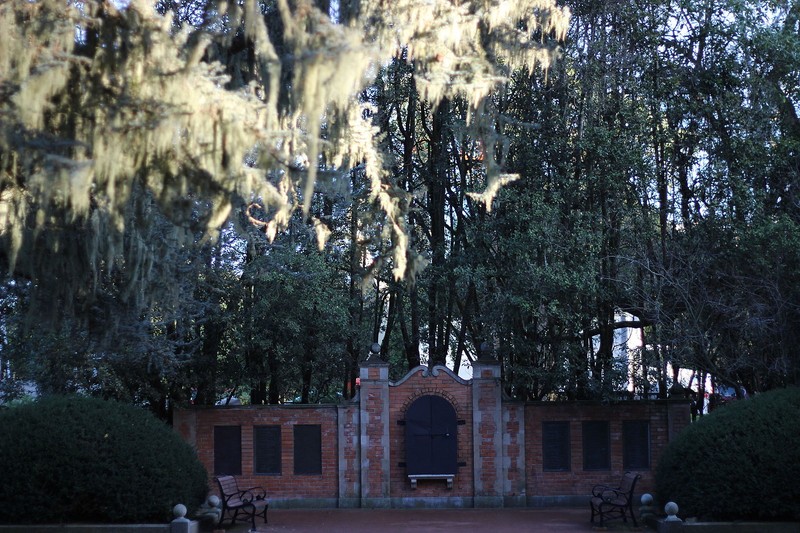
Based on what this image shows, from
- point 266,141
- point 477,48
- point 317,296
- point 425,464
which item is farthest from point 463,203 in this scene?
point 266,141

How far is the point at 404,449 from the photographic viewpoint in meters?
18.8

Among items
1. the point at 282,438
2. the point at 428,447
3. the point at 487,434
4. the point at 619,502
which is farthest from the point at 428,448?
the point at 619,502

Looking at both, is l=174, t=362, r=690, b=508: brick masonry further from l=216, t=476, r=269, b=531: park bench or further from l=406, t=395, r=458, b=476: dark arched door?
l=216, t=476, r=269, b=531: park bench

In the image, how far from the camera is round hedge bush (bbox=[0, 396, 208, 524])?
1352 cm

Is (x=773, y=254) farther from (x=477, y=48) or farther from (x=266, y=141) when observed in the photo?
(x=266, y=141)

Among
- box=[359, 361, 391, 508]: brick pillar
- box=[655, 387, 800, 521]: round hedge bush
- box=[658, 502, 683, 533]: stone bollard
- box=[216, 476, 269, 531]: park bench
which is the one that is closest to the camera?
box=[655, 387, 800, 521]: round hedge bush

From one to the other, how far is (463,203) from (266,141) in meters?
16.3

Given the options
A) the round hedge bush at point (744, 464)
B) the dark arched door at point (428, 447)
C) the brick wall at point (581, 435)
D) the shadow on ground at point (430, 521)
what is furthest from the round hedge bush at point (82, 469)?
the round hedge bush at point (744, 464)

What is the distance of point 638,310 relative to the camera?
62.2 ft

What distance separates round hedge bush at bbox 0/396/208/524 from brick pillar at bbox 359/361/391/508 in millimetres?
5061

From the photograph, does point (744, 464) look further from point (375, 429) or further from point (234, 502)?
point (234, 502)

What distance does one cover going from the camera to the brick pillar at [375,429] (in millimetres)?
18844

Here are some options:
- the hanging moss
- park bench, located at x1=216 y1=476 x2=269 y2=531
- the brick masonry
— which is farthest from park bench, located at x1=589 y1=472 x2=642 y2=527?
the hanging moss

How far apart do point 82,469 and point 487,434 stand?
8.29 metres
